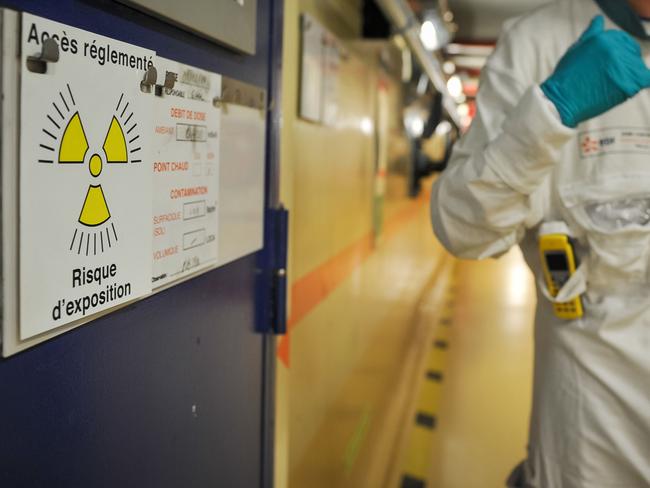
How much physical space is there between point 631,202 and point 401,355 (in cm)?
291

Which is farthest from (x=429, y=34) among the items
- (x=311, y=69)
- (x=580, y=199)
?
(x=580, y=199)

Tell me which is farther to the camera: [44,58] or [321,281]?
[321,281]

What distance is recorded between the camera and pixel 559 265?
1.38 meters

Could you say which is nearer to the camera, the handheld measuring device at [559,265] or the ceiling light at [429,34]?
the handheld measuring device at [559,265]

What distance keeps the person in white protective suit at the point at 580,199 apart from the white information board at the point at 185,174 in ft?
1.89

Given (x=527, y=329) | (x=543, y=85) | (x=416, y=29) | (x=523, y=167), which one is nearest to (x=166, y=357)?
(x=523, y=167)

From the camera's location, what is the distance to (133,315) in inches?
32.6

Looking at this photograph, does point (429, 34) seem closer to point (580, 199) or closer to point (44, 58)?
point (580, 199)

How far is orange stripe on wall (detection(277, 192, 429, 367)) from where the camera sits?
79.0 inches

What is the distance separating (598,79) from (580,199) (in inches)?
10.6

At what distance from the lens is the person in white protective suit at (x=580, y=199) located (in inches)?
48.6

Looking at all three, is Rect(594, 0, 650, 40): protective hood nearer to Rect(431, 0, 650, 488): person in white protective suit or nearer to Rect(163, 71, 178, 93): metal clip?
Rect(431, 0, 650, 488): person in white protective suit

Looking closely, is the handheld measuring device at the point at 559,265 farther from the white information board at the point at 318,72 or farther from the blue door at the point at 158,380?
the white information board at the point at 318,72

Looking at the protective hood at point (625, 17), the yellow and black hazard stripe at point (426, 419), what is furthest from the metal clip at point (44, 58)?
the yellow and black hazard stripe at point (426, 419)
